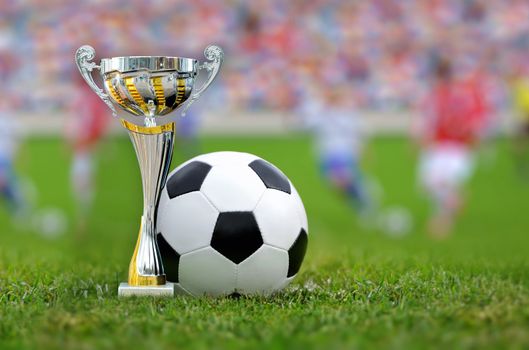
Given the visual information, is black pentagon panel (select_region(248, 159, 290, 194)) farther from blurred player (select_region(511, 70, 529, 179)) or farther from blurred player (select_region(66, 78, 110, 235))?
blurred player (select_region(511, 70, 529, 179))

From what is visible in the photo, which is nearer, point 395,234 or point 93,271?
point 93,271

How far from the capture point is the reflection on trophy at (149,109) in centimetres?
318

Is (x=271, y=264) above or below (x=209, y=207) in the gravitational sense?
below

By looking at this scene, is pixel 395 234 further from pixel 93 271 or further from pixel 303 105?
pixel 93 271

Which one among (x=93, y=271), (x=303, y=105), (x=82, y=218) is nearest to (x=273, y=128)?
(x=303, y=105)

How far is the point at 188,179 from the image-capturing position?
3303 millimetres

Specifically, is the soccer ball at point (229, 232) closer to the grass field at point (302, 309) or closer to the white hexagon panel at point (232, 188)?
the white hexagon panel at point (232, 188)

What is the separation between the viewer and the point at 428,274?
3.60 m

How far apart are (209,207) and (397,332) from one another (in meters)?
1.10

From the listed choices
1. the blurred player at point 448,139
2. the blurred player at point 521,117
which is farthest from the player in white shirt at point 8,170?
the blurred player at point 521,117

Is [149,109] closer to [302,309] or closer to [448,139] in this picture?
[302,309]

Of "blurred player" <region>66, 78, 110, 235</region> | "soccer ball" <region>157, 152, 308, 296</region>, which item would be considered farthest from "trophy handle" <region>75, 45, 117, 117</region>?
"blurred player" <region>66, 78, 110, 235</region>

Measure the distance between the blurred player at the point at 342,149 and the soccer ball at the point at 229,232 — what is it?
783 cm

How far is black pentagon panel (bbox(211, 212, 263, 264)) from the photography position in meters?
3.14
